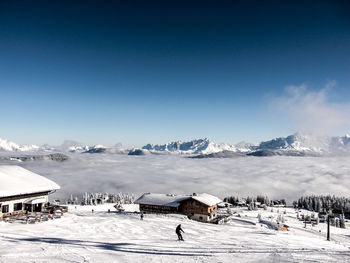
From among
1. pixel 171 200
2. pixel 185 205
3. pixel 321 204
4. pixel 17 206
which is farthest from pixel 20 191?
pixel 321 204

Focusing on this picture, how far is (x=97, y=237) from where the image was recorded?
2164 centimetres

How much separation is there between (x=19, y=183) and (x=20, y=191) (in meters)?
1.82

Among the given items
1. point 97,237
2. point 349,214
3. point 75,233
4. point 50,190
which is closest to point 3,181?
point 50,190

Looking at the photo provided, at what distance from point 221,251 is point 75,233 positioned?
542 inches

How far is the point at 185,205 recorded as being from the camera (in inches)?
2336

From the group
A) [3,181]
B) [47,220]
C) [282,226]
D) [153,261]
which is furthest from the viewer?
[282,226]

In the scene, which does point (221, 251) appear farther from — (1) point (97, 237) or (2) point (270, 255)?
(1) point (97, 237)

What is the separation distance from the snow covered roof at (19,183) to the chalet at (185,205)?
26937 millimetres

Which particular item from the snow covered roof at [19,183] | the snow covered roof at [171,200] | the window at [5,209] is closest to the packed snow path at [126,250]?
the window at [5,209]

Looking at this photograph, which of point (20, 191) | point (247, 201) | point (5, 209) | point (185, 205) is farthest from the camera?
point (247, 201)

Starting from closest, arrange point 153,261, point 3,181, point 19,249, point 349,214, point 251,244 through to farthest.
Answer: point 153,261
point 19,249
point 251,244
point 3,181
point 349,214

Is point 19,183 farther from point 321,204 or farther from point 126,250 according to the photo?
point 321,204

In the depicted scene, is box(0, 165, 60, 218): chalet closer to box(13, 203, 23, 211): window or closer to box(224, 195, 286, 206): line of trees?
box(13, 203, 23, 211): window

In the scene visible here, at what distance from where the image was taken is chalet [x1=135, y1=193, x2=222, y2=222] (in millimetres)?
57375
